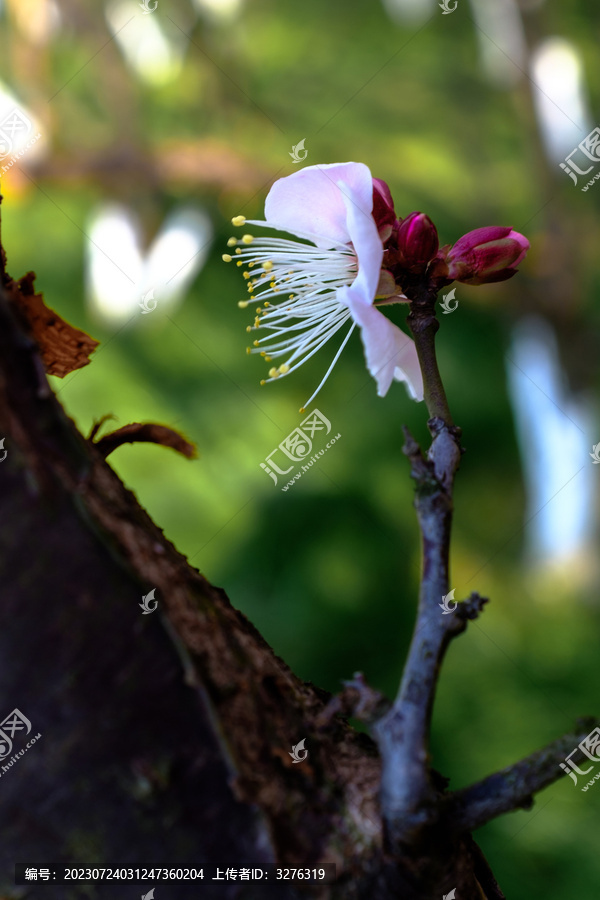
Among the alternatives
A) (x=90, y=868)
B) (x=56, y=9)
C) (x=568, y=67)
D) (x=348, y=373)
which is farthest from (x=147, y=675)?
(x=56, y=9)

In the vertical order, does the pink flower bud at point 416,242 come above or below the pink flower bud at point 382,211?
below

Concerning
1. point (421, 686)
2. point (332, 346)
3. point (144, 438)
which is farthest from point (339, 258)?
point (332, 346)

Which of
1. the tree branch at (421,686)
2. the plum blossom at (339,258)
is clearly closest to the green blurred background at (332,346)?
the plum blossom at (339,258)

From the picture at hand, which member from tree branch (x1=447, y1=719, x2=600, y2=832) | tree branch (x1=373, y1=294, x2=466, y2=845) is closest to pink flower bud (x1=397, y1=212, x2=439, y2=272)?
tree branch (x1=373, y1=294, x2=466, y2=845)

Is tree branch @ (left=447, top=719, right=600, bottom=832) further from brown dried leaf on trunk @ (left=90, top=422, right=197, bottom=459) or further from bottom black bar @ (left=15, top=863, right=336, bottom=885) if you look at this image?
brown dried leaf on trunk @ (left=90, top=422, right=197, bottom=459)

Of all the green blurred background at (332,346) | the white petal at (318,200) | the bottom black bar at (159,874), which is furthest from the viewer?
the green blurred background at (332,346)

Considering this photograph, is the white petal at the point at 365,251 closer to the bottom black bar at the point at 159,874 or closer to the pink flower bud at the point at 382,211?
the pink flower bud at the point at 382,211

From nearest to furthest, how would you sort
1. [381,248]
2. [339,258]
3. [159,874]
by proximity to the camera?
1. [159,874]
2. [381,248]
3. [339,258]

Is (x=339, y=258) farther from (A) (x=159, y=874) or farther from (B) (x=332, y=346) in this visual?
(B) (x=332, y=346)
